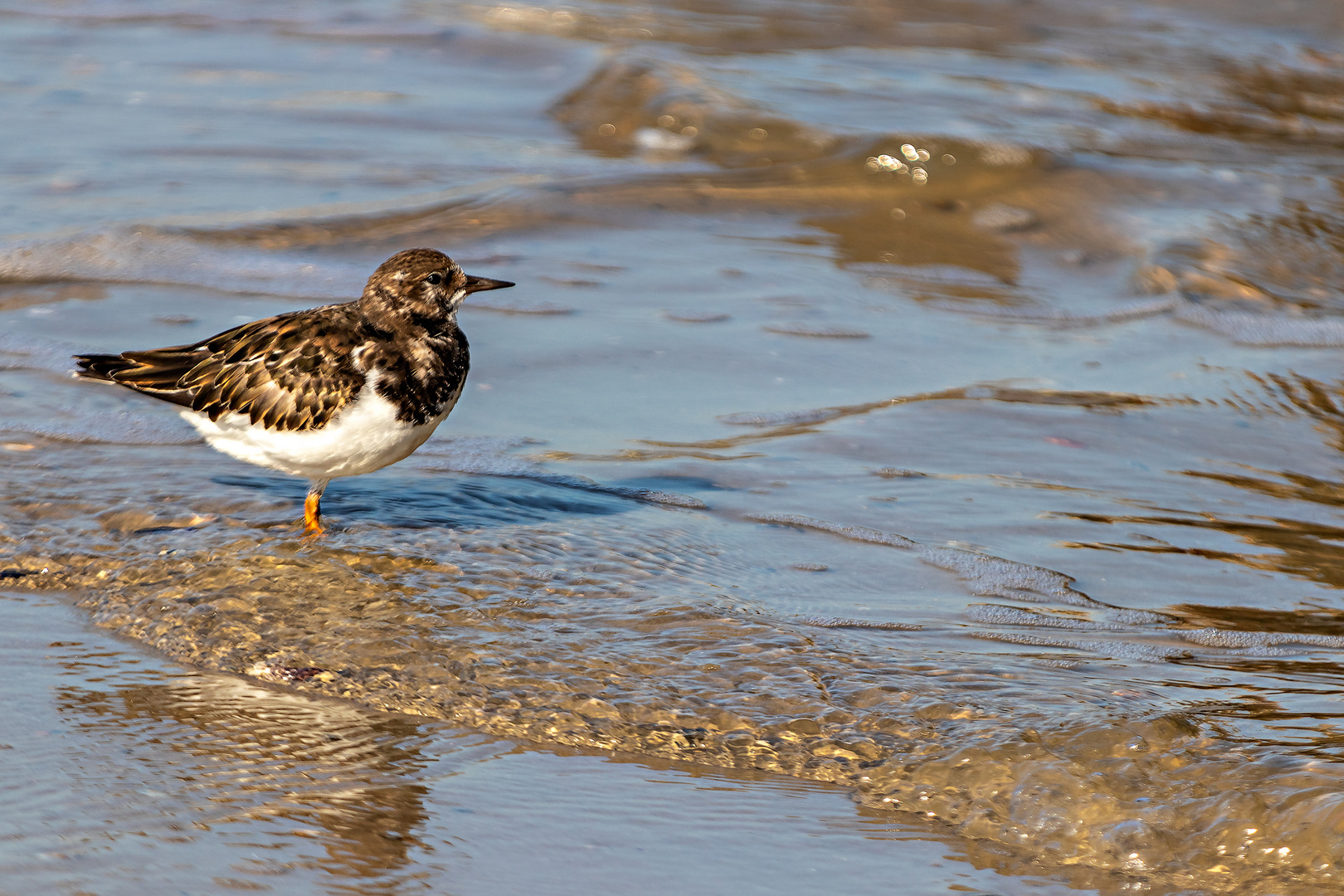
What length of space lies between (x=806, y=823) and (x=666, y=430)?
105 inches

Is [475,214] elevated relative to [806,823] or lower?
elevated

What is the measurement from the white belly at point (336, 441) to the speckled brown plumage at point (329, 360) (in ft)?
0.09

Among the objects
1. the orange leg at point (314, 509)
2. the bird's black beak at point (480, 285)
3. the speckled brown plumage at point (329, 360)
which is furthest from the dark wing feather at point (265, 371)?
the bird's black beak at point (480, 285)

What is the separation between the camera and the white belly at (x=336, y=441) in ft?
15.1

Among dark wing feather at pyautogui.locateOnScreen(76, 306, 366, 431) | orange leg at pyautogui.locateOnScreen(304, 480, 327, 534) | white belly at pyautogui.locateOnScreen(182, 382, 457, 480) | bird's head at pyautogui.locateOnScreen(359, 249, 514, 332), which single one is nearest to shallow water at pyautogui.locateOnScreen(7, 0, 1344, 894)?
orange leg at pyautogui.locateOnScreen(304, 480, 327, 534)

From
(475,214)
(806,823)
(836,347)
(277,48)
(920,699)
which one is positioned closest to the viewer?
(806,823)

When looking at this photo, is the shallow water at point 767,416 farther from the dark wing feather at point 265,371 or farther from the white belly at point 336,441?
the dark wing feather at point 265,371

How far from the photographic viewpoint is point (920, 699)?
3.88 metres

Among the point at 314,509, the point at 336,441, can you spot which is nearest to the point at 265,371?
the point at 336,441

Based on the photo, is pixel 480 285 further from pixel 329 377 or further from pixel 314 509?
pixel 314 509

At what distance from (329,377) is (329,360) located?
6 centimetres

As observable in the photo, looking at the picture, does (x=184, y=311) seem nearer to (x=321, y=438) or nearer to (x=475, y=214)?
(x=475, y=214)

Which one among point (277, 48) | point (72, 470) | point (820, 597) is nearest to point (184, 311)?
point (72, 470)

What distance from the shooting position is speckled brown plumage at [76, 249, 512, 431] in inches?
184
